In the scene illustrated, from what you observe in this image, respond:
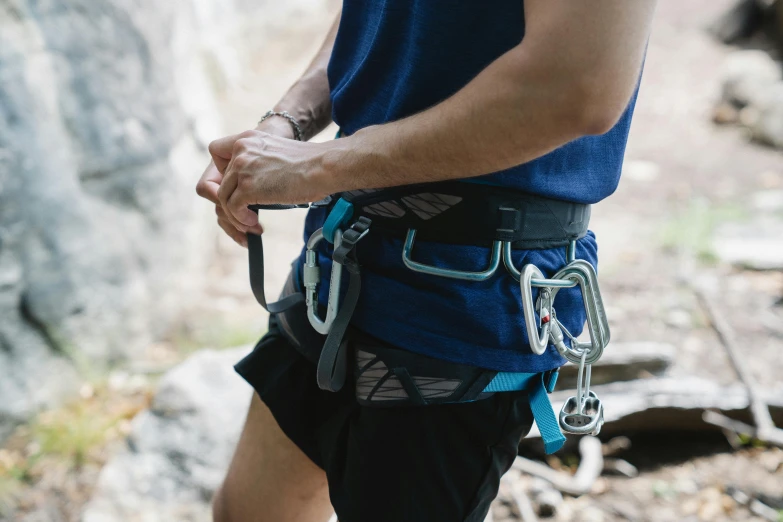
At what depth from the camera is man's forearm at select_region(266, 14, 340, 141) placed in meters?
1.42

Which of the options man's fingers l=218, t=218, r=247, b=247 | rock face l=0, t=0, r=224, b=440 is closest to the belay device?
man's fingers l=218, t=218, r=247, b=247

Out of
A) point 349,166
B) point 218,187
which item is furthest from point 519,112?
point 218,187

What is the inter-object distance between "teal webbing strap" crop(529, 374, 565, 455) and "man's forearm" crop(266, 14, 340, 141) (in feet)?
2.32

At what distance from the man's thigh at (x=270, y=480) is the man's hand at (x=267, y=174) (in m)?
0.49

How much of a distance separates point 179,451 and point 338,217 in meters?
1.81

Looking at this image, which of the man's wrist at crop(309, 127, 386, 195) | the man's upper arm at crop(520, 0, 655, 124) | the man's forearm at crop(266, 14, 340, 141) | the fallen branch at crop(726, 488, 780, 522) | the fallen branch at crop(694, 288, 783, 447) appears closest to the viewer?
the man's upper arm at crop(520, 0, 655, 124)

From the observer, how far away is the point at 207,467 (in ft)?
8.39

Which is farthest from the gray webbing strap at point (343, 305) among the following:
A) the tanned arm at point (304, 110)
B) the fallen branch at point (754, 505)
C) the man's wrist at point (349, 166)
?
the fallen branch at point (754, 505)

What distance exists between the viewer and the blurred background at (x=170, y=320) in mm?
2576

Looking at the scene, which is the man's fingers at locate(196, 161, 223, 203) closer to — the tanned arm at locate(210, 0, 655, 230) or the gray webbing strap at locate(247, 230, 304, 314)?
the gray webbing strap at locate(247, 230, 304, 314)

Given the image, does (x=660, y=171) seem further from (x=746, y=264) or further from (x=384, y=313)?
(x=384, y=313)

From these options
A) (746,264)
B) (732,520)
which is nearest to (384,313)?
(732,520)

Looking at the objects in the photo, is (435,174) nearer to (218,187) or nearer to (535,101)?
(535,101)

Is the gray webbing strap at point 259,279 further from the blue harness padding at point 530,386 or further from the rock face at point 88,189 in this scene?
the rock face at point 88,189
